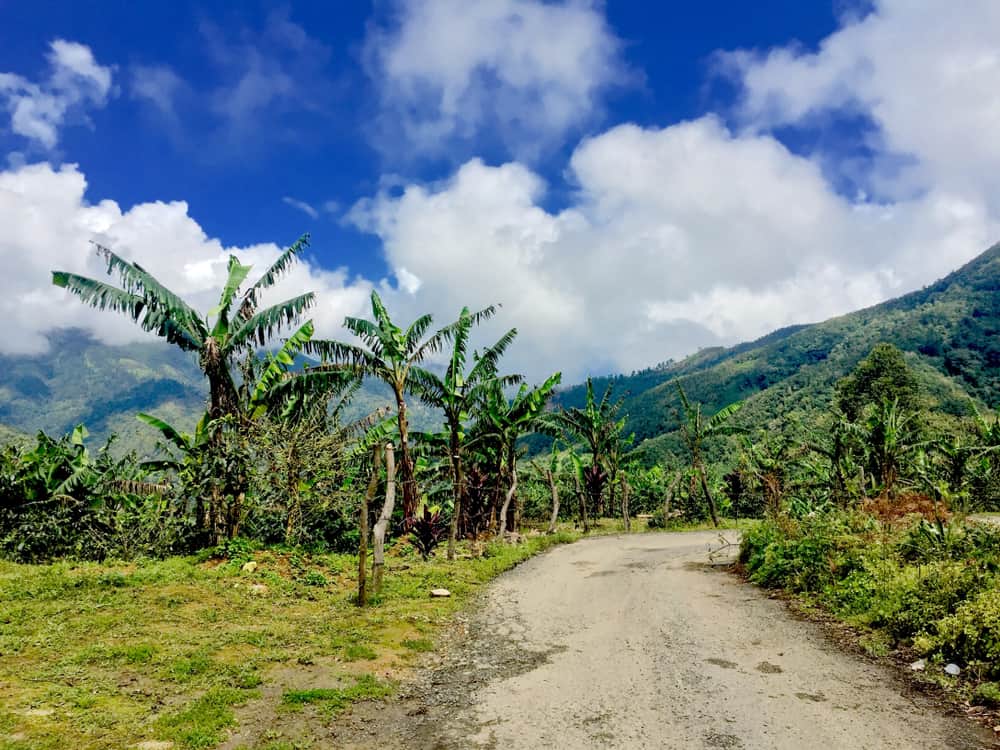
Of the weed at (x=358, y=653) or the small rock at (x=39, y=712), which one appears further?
the weed at (x=358, y=653)

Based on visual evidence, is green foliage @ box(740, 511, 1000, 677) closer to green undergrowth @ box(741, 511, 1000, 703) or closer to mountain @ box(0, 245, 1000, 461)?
green undergrowth @ box(741, 511, 1000, 703)

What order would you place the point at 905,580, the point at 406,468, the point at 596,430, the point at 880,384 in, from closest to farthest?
the point at 905,580 < the point at 406,468 < the point at 596,430 < the point at 880,384

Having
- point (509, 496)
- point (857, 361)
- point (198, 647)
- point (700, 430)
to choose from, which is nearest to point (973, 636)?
point (198, 647)

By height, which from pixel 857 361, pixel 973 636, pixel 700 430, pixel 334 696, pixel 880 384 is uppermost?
pixel 857 361

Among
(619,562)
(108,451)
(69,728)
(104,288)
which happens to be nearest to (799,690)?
(69,728)

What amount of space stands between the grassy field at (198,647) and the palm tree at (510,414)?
8892 mm

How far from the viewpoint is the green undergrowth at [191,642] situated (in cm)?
573

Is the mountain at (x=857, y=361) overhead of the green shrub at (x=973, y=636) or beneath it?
overhead

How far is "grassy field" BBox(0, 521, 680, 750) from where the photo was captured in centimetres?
562

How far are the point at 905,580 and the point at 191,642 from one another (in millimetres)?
11074

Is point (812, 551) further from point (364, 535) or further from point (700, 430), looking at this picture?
point (700, 430)

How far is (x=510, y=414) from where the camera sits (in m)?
22.4

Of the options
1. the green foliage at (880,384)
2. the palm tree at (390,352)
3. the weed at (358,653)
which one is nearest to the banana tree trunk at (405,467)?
the palm tree at (390,352)

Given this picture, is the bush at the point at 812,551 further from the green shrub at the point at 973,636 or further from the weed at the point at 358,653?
the weed at the point at 358,653
